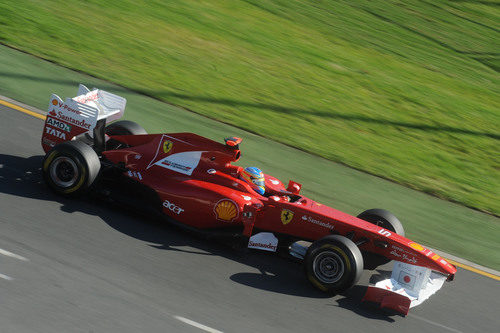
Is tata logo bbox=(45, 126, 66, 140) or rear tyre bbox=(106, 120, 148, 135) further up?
rear tyre bbox=(106, 120, 148, 135)

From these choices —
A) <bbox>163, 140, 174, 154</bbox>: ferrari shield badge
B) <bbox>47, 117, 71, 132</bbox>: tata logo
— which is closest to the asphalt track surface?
<bbox>47, 117, 71, 132</bbox>: tata logo

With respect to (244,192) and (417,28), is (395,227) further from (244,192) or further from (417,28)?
(417,28)

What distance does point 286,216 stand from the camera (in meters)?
8.13

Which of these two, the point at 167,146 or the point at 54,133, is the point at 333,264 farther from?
the point at 54,133

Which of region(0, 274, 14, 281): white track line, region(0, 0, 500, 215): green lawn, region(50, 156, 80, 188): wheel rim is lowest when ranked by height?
region(0, 274, 14, 281): white track line

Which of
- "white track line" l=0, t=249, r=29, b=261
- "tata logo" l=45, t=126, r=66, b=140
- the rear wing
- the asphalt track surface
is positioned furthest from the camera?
"tata logo" l=45, t=126, r=66, b=140

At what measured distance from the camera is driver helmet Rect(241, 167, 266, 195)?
8602 mm

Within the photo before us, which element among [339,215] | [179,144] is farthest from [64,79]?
[339,215]

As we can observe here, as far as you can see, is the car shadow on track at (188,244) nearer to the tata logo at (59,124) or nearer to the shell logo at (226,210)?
the shell logo at (226,210)

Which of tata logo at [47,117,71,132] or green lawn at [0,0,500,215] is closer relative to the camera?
tata logo at [47,117,71,132]

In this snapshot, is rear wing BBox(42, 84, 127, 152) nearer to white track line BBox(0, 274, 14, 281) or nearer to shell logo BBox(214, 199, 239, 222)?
shell logo BBox(214, 199, 239, 222)

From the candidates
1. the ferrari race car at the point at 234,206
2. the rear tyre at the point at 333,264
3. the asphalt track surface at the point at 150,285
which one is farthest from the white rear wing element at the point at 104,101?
the rear tyre at the point at 333,264

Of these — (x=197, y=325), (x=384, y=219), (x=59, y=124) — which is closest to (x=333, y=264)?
(x=384, y=219)

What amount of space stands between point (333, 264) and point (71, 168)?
11.7 ft
